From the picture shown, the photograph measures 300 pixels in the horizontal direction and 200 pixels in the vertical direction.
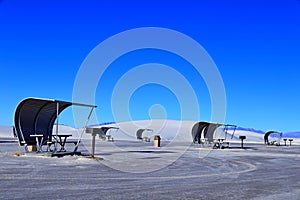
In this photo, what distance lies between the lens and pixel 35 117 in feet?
64.5

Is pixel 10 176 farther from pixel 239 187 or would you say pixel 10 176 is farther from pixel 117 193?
pixel 239 187

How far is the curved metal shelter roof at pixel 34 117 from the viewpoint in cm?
1833

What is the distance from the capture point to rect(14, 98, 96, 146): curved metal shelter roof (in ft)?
60.1

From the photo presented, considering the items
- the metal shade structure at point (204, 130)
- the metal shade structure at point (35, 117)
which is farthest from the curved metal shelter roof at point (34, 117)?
the metal shade structure at point (204, 130)

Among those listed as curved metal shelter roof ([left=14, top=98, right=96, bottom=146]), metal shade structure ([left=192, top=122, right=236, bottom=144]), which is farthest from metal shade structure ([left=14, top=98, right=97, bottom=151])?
metal shade structure ([left=192, top=122, right=236, bottom=144])

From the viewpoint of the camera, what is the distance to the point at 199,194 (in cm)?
812

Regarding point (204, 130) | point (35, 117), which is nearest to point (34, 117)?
point (35, 117)

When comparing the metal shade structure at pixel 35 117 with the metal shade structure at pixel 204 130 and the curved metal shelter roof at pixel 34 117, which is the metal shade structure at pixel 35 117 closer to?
the curved metal shelter roof at pixel 34 117

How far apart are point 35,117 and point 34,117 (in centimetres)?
7

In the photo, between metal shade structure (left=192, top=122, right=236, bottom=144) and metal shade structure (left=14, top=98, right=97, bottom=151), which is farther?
metal shade structure (left=192, top=122, right=236, bottom=144)

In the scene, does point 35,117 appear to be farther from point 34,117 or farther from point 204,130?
point 204,130

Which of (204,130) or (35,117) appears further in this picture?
(204,130)

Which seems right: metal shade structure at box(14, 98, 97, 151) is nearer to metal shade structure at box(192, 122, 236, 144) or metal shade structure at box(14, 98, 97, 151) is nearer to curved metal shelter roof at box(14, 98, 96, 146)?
curved metal shelter roof at box(14, 98, 96, 146)

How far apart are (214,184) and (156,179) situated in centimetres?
161
